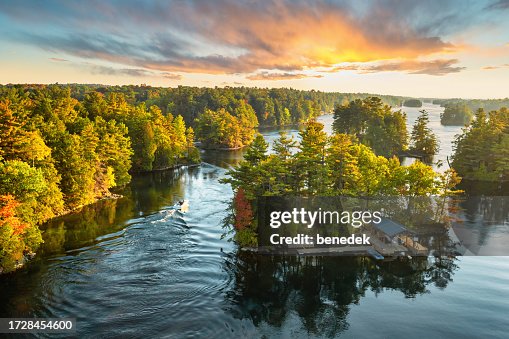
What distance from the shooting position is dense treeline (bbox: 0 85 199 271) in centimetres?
3734

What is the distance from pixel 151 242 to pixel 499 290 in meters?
36.8

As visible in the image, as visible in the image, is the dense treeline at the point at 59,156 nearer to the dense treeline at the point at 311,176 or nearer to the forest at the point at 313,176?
the forest at the point at 313,176

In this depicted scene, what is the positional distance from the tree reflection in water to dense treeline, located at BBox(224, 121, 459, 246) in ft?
18.3

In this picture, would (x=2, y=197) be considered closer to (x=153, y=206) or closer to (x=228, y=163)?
(x=153, y=206)

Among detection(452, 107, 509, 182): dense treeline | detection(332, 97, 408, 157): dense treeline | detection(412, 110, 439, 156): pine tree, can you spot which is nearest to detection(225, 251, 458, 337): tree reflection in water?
detection(452, 107, 509, 182): dense treeline

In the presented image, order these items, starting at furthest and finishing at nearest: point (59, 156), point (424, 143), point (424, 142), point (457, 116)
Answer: point (457, 116), point (424, 142), point (424, 143), point (59, 156)

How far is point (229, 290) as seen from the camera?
33875 mm

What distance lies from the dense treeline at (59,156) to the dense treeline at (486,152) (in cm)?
6707

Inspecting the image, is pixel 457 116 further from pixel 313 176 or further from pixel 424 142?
pixel 313 176

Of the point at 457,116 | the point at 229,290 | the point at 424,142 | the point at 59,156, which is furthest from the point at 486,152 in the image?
the point at 457,116

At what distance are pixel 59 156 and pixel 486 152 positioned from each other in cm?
8355

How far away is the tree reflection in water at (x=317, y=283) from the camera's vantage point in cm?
3031

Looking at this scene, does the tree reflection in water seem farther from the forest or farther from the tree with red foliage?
the forest

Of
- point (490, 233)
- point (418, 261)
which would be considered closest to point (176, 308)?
point (418, 261)
